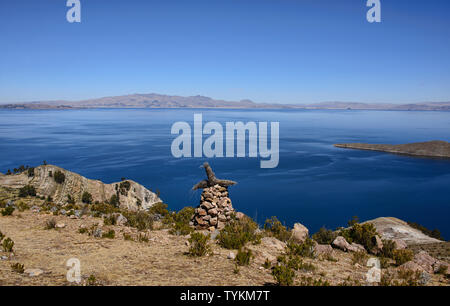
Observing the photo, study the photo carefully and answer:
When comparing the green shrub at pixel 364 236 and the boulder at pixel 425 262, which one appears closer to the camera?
the boulder at pixel 425 262

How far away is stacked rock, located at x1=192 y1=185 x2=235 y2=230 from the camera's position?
463 inches

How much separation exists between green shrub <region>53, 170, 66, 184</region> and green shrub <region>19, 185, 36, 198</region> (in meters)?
3.40

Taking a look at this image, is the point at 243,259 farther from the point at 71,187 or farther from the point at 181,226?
the point at 71,187

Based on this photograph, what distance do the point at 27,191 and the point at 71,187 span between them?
191 inches

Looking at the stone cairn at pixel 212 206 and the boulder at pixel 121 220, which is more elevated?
the stone cairn at pixel 212 206

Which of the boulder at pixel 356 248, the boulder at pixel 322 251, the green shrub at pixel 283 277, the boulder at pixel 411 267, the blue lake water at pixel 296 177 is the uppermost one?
the green shrub at pixel 283 277

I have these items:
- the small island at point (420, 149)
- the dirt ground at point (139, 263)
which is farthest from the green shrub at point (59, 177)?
the small island at point (420, 149)

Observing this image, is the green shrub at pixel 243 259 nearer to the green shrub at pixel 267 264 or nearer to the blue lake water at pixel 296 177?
the green shrub at pixel 267 264

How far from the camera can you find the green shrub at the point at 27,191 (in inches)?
863

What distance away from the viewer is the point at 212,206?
1186 centimetres

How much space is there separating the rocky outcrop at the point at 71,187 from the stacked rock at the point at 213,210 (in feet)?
52.0

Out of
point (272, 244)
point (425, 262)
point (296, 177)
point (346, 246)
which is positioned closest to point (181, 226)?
point (272, 244)
